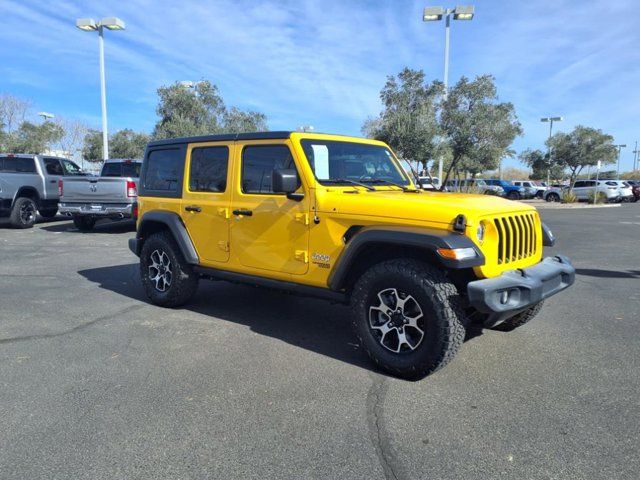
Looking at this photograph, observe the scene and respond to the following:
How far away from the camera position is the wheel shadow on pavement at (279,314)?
4488 mm

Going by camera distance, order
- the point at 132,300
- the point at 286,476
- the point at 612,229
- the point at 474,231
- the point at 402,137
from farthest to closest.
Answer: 1. the point at 402,137
2. the point at 612,229
3. the point at 132,300
4. the point at 474,231
5. the point at 286,476

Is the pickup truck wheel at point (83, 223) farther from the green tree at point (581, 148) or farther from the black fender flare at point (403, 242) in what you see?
the green tree at point (581, 148)

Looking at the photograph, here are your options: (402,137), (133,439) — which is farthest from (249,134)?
(402,137)

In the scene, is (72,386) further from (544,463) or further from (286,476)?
(544,463)

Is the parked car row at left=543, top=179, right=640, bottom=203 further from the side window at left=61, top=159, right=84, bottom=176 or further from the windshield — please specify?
the windshield

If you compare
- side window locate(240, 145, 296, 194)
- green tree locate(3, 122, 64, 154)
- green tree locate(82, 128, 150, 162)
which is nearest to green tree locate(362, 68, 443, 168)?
side window locate(240, 145, 296, 194)

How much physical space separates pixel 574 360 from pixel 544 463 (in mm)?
1749

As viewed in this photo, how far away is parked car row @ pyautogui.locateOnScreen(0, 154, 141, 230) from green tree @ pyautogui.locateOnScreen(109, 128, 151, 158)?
103 feet

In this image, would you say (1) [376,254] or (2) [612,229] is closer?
(1) [376,254]

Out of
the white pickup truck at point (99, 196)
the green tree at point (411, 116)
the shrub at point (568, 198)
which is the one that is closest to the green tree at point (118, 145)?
the green tree at point (411, 116)

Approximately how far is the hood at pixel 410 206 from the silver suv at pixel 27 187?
439 inches

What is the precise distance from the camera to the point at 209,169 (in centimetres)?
521

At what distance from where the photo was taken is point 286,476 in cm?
257

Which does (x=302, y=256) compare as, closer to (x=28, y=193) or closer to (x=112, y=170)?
(x=112, y=170)
